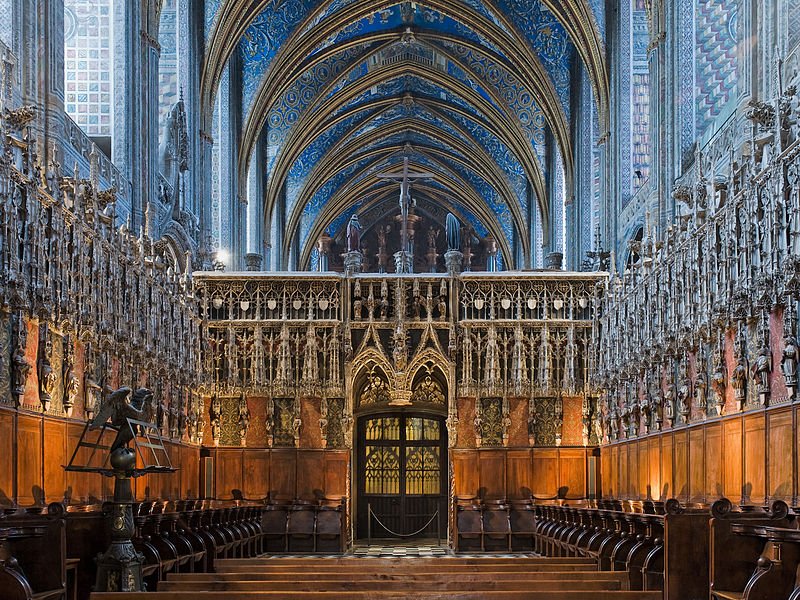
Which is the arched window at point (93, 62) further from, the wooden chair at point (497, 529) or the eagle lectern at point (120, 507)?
the eagle lectern at point (120, 507)

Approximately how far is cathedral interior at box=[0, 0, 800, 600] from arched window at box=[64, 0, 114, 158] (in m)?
0.06

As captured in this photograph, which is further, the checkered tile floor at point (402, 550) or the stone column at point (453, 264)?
the stone column at point (453, 264)

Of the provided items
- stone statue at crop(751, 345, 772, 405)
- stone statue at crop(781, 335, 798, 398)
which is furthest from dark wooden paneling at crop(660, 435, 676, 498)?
stone statue at crop(781, 335, 798, 398)

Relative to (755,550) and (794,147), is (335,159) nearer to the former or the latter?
(794,147)

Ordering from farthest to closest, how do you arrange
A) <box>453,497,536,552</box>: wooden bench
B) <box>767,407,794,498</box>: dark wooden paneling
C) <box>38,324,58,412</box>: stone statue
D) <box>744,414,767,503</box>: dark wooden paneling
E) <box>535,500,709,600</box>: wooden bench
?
<box>453,497,536,552</box>: wooden bench < <box>38,324,58,412</box>: stone statue < <box>744,414,767,503</box>: dark wooden paneling < <box>767,407,794,498</box>: dark wooden paneling < <box>535,500,709,600</box>: wooden bench

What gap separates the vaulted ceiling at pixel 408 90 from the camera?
33375 millimetres

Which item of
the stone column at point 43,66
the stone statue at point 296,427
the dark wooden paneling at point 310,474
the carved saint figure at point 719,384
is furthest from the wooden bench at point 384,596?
the dark wooden paneling at point 310,474

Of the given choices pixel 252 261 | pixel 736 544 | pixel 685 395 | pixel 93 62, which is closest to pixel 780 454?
pixel 736 544

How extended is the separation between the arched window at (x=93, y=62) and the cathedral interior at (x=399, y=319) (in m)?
0.06

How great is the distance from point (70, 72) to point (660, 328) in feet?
40.1

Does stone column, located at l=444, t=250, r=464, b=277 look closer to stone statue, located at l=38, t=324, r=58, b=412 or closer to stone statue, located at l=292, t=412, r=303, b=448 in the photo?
stone statue, located at l=292, t=412, r=303, b=448

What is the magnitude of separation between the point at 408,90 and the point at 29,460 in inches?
1225

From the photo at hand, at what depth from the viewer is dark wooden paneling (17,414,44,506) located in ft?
44.4

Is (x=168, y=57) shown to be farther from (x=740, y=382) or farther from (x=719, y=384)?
(x=740, y=382)
